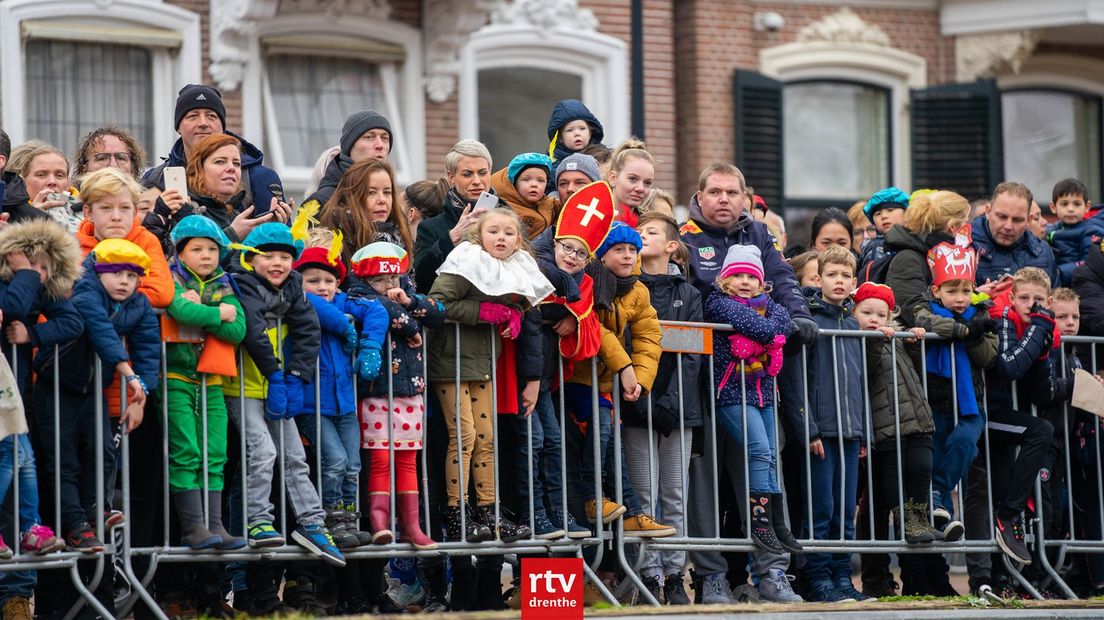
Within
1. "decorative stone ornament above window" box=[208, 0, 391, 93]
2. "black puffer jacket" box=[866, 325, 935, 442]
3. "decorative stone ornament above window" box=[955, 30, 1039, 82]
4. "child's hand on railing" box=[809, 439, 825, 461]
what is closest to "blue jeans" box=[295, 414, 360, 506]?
"child's hand on railing" box=[809, 439, 825, 461]

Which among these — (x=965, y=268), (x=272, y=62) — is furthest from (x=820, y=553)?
(x=272, y=62)

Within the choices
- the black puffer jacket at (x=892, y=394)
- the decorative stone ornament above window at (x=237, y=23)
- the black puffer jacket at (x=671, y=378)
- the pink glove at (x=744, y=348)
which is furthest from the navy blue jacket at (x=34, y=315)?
the decorative stone ornament above window at (x=237, y=23)

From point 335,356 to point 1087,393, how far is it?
4.69 metres

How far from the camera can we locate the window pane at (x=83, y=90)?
52.4 ft

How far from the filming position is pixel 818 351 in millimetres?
10477

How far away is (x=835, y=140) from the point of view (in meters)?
19.7

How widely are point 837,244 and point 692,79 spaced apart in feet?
22.5

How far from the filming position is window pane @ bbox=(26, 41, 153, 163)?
16.0 metres

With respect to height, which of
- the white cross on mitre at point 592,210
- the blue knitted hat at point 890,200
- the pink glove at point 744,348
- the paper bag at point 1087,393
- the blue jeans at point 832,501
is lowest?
the blue jeans at point 832,501

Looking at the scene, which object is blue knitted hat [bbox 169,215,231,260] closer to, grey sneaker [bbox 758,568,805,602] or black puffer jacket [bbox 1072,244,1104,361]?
grey sneaker [bbox 758,568,805,602]

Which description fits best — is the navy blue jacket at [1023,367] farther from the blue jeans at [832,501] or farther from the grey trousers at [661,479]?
the grey trousers at [661,479]

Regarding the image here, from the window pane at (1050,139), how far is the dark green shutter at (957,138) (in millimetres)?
735

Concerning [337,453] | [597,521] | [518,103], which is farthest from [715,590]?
[518,103]

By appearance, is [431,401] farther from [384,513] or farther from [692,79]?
[692,79]
